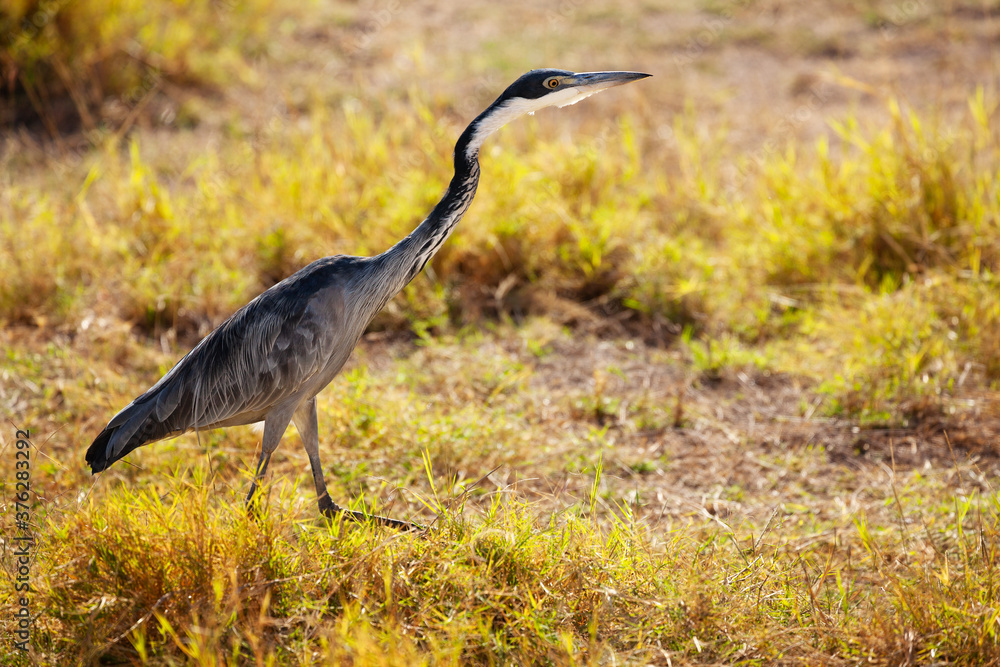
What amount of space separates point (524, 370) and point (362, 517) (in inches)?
59.8

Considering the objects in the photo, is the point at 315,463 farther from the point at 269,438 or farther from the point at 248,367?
the point at 248,367

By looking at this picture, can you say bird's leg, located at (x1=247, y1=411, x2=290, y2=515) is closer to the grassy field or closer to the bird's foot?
the grassy field

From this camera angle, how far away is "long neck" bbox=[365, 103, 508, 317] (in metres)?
3.07

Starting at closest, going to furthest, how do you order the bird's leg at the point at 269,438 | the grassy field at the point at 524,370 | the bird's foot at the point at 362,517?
the grassy field at the point at 524,370 < the bird's foot at the point at 362,517 < the bird's leg at the point at 269,438

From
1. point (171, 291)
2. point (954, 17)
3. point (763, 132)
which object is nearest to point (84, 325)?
point (171, 291)

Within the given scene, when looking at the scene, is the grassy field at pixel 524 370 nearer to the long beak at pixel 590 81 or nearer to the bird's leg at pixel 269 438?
the bird's leg at pixel 269 438

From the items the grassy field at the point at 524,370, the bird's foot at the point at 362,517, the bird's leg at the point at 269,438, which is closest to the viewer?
the grassy field at the point at 524,370

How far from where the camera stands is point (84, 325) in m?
4.77

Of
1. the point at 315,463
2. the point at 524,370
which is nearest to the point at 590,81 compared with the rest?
the point at 315,463

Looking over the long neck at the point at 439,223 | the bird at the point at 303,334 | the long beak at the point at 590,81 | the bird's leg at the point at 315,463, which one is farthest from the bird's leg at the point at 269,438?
the long beak at the point at 590,81

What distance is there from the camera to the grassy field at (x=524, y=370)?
269cm

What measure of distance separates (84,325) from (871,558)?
160 inches

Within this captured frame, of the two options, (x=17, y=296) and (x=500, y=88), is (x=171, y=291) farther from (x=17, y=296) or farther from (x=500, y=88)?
(x=500, y=88)

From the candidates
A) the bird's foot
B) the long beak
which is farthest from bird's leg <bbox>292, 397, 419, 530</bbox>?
the long beak
